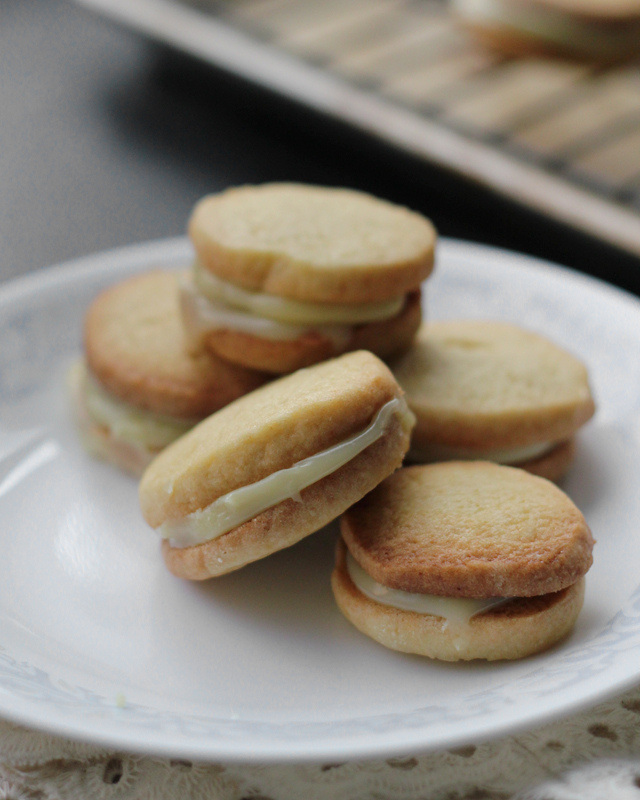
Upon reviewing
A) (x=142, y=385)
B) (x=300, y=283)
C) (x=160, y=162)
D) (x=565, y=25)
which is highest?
(x=565, y=25)

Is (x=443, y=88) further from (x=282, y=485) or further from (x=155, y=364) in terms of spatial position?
(x=282, y=485)

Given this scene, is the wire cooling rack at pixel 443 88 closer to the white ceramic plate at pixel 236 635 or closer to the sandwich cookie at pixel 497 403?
the white ceramic plate at pixel 236 635

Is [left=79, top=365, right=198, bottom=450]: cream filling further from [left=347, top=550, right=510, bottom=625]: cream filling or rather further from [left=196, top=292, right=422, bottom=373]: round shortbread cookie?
[left=347, top=550, right=510, bottom=625]: cream filling

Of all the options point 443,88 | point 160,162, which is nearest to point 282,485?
point 443,88

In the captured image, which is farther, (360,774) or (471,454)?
(471,454)

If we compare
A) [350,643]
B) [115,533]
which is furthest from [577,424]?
[115,533]
